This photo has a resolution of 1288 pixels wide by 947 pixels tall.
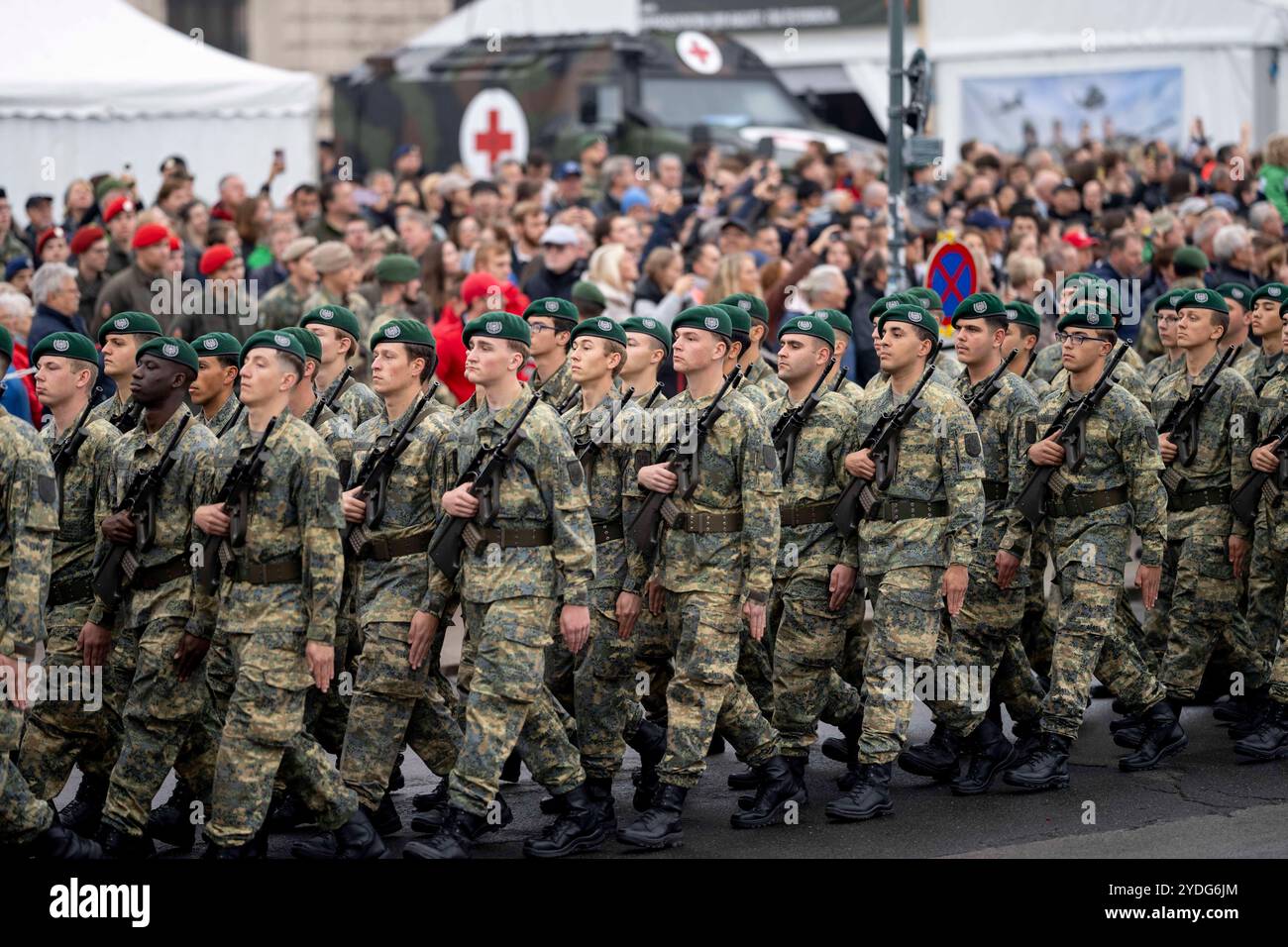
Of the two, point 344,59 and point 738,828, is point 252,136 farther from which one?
point 344,59

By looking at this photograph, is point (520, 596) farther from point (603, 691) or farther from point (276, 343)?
point (276, 343)

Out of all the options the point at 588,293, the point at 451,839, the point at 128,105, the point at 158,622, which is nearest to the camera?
the point at 451,839

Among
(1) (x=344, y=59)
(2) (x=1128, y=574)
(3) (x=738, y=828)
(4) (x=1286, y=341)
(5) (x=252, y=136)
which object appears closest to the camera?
(3) (x=738, y=828)

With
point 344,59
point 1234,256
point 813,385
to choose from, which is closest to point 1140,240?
point 1234,256

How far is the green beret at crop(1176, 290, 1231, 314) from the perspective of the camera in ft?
34.6

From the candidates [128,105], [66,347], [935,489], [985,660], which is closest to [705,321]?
[935,489]

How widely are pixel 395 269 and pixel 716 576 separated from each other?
5376 millimetres

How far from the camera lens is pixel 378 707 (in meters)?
8.46

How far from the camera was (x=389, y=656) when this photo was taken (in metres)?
8.40

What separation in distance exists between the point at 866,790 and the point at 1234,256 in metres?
6.63

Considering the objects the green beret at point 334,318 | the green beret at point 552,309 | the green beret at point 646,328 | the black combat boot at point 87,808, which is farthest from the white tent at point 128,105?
the black combat boot at point 87,808

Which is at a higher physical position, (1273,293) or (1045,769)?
(1273,293)

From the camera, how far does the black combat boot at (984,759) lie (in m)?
9.45
